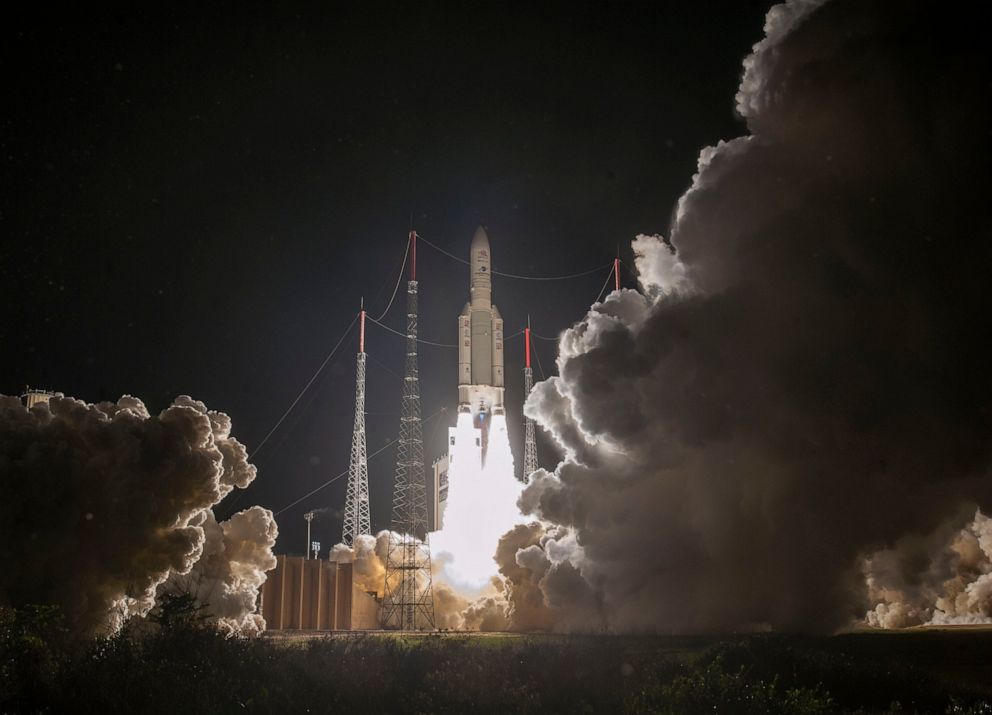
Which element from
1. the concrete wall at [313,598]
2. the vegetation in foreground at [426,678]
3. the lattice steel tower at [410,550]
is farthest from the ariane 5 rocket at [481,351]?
the vegetation in foreground at [426,678]

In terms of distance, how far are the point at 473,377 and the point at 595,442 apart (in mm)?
27127

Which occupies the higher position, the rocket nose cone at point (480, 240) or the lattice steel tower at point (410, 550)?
the rocket nose cone at point (480, 240)

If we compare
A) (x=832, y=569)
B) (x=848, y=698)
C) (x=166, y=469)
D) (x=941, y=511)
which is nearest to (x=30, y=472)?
(x=166, y=469)

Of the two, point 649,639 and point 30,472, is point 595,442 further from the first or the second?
point 30,472

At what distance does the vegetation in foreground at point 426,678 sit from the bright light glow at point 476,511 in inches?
1439

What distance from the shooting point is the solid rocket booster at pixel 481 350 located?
7300 centimetres

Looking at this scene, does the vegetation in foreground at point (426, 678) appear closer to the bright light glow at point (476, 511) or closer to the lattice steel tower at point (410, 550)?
the lattice steel tower at point (410, 550)

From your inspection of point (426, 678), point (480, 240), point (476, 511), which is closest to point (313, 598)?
point (476, 511)

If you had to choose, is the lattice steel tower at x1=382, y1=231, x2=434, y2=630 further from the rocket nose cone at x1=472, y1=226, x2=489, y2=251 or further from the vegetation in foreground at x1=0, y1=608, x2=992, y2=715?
the vegetation in foreground at x1=0, y1=608, x2=992, y2=715

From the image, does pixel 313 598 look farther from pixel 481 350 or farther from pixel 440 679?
pixel 440 679

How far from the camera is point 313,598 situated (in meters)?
64.8

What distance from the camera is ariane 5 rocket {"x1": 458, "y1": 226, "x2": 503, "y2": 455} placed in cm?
7300

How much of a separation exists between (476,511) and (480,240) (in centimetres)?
2094

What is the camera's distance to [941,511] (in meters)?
41.9
